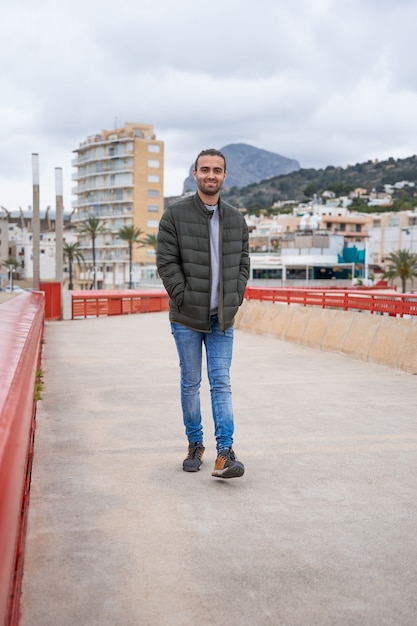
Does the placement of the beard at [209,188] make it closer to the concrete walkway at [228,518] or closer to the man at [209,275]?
the man at [209,275]

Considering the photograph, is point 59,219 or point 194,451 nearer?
point 194,451

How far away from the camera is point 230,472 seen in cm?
483

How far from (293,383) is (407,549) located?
6273mm

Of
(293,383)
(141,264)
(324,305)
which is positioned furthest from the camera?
(141,264)

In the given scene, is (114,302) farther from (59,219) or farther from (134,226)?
(134,226)

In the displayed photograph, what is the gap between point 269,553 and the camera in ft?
11.7

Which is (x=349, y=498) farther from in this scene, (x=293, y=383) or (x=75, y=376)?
(x=75, y=376)

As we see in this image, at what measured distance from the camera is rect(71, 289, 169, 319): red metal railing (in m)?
29.5

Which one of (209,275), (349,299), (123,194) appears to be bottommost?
(349,299)

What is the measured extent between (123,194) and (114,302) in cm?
9001

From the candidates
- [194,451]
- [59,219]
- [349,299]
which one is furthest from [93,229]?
[194,451]

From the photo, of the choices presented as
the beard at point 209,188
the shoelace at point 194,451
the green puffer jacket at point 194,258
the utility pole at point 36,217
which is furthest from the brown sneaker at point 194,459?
the utility pole at point 36,217

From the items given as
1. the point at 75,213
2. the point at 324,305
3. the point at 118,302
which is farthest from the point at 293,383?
the point at 75,213

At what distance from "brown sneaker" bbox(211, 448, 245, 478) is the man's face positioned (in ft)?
5.39
